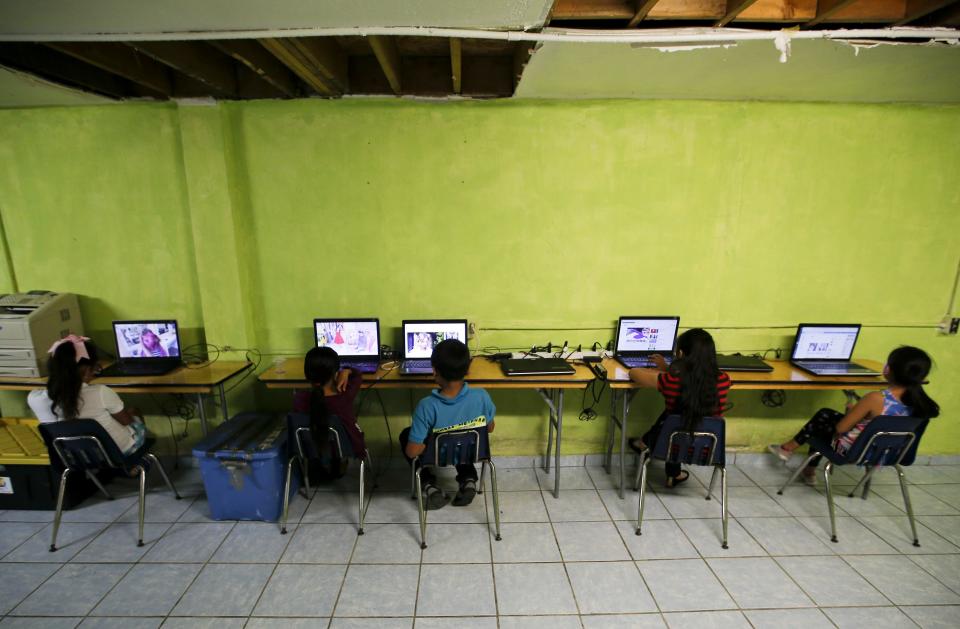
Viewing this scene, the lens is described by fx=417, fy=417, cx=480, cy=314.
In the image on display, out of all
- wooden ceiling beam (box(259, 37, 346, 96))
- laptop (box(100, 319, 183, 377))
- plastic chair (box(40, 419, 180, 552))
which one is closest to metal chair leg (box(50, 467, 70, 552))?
plastic chair (box(40, 419, 180, 552))

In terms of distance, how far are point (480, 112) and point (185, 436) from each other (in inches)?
128

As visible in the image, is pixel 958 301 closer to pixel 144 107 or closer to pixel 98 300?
pixel 144 107

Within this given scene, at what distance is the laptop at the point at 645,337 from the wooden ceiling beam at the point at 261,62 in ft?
8.73

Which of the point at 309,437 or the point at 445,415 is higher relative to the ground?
the point at 445,415

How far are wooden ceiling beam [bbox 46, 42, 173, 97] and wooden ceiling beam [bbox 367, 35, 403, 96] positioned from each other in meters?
1.30

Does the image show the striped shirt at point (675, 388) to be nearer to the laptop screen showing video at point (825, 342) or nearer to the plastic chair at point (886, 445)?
the plastic chair at point (886, 445)

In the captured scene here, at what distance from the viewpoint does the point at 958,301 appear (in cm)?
307

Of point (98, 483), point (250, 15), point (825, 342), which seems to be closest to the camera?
point (250, 15)

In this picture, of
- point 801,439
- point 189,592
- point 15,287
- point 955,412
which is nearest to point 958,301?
point 955,412

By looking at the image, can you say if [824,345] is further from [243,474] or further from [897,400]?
[243,474]

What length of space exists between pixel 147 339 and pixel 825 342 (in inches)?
188

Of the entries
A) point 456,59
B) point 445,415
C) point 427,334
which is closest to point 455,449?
point 445,415

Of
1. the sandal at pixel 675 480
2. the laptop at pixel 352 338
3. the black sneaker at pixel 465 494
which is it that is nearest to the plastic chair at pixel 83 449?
the laptop at pixel 352 338

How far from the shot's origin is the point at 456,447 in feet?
7.14
